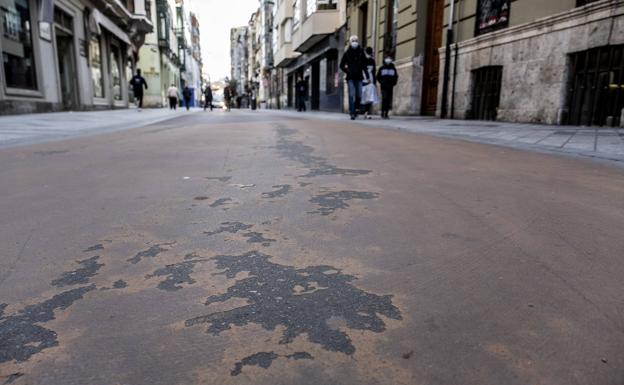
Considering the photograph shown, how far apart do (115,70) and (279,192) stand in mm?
22679

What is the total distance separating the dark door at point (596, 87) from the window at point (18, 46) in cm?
1212

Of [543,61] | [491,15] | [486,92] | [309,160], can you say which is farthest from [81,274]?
[491,15]

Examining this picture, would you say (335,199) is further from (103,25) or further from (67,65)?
(103,25)

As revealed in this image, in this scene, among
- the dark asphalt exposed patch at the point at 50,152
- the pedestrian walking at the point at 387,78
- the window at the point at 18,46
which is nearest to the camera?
the dark asphalt exposed patch at the point at 50,152

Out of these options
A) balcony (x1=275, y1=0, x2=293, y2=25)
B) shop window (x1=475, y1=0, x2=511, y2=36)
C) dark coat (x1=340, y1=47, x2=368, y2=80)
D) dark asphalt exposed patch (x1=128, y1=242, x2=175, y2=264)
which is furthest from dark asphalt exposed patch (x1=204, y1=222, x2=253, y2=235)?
balcony (x1=275, y1=0, x2=293, y2=25)

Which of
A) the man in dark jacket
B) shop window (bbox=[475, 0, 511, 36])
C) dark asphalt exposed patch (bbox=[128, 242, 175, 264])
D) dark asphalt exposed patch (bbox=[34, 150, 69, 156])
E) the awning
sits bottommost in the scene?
dark asphalt exposed patch (bbox=[34, 150, 69, 156])

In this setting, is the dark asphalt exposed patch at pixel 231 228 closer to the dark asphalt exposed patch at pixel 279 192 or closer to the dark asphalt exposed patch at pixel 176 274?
the dark asphalt exposed patch at pixel 176 274

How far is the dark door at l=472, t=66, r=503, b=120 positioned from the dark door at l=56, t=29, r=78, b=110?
12792 mm

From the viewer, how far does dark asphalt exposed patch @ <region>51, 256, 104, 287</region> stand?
1.45 metres

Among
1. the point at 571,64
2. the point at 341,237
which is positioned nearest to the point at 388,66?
the point at 571,64

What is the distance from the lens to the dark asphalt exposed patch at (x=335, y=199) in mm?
2389

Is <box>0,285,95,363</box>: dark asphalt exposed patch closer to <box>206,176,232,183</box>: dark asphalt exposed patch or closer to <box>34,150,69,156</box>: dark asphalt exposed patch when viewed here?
<box>206,176,232,183</box>: dark asphalt exposed patch

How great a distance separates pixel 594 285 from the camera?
1.46 m

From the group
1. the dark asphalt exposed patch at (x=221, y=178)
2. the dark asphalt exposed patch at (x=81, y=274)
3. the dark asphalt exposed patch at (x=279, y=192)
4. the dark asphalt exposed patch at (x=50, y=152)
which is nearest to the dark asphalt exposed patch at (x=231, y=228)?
the dark asphalt exposed patch at (x=81, y=274)
